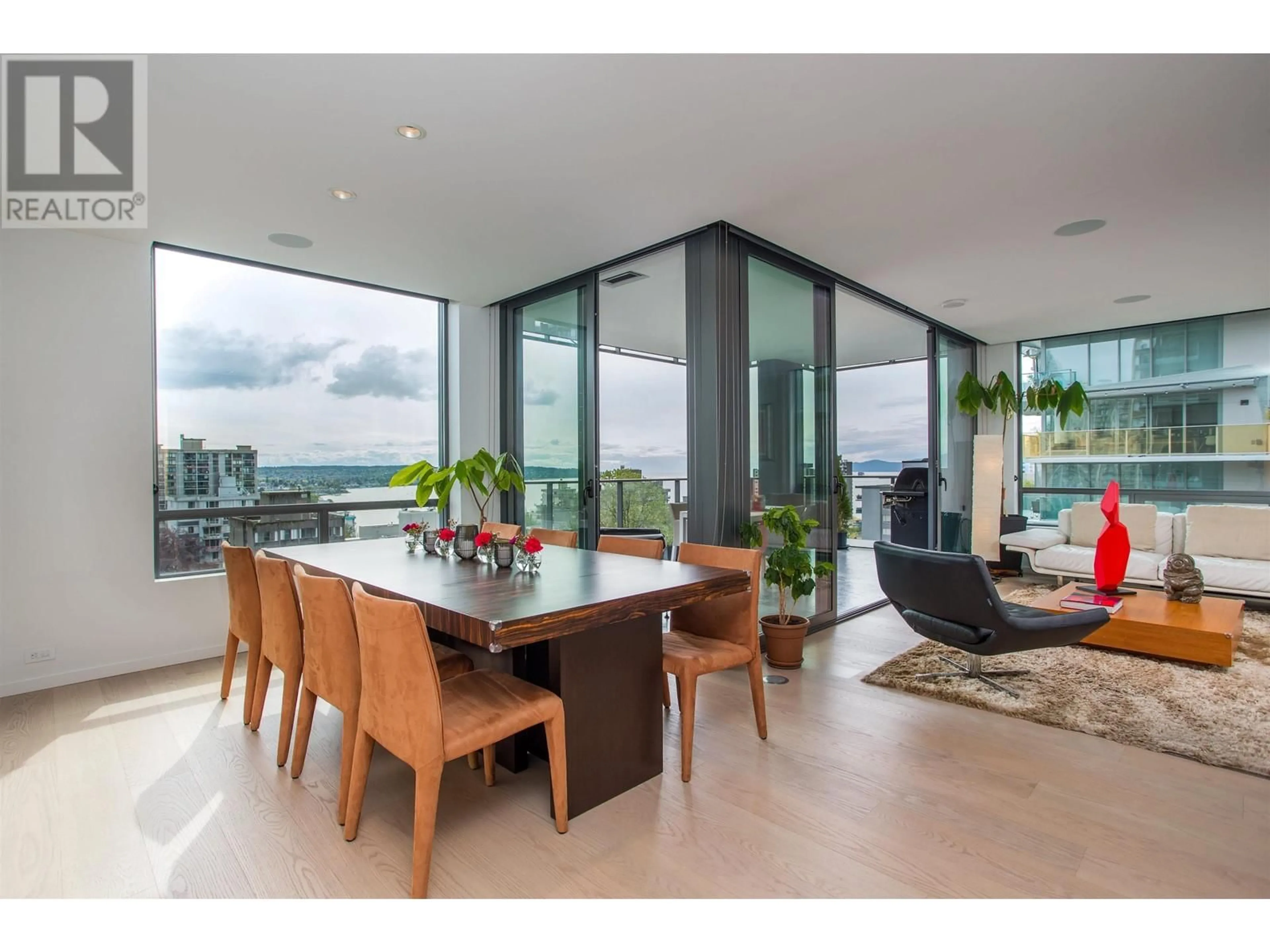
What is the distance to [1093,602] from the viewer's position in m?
3.94

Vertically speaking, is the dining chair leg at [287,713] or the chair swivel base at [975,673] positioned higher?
the dining chair leg at [287,713]

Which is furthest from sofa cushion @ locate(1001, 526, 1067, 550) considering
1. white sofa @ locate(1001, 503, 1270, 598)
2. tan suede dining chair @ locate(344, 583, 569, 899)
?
tan suede dining chair @ locate(344, 583, 569, 899)

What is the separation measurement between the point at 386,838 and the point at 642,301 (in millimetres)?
4350

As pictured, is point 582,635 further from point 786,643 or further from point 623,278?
point 623,278

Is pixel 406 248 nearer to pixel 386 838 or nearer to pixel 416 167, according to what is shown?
pixel 416 167

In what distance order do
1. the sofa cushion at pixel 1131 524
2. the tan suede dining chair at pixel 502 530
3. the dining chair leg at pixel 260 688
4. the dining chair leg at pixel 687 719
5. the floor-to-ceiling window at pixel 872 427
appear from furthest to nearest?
1. the floor-to-ceiling window at pixel 872 427
2. the sofa cushion at pixel 1131 524
3. the tan suede dining chair at pixel 502 530
4. the dining chair leg at pixel 260 688
5. the dining chair leg at pixel 687 719

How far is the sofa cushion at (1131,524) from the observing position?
5684 millimetres

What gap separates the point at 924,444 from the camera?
7.81 meters

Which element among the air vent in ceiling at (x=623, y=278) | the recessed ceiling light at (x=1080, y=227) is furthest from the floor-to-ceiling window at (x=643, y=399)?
the recessed ceiling light at (x=1080, y=227)

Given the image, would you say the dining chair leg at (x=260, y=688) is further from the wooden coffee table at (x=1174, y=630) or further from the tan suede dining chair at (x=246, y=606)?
the wooden coffee table at (x=1174, y=630)

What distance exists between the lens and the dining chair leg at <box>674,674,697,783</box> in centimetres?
241

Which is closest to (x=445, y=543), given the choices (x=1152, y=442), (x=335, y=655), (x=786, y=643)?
(x=335, y=655)

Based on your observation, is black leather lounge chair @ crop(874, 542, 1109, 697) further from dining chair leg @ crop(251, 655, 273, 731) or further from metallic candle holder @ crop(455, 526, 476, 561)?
dining chair leg @ crop(251, 655, 273, 731)
